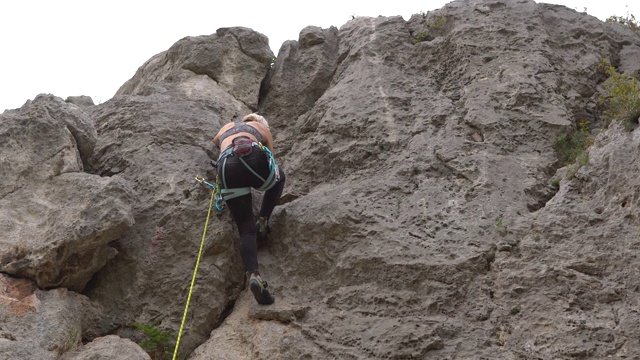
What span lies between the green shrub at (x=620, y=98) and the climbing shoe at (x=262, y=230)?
3.60 metres

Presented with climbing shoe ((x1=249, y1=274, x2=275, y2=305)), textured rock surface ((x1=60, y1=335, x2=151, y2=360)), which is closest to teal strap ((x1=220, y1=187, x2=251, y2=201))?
climbing shoe ((x1=249, y1=274, x2=275, y2=305))

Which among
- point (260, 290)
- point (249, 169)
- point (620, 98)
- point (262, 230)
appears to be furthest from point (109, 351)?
point (620, 98)

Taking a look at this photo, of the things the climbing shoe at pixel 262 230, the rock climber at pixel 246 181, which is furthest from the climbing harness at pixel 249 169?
the climbing shoe at pixel 262 230

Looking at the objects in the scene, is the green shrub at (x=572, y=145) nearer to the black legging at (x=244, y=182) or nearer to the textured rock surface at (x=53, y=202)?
the black legging at (x=244, y=182)

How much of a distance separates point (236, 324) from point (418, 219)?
6.49 feet

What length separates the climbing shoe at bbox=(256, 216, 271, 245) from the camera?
711 cm

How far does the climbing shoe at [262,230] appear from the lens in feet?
23.3

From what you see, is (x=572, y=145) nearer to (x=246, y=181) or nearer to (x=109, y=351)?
(x=246, y=181)

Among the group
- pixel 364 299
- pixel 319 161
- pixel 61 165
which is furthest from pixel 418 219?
pixel 61 165

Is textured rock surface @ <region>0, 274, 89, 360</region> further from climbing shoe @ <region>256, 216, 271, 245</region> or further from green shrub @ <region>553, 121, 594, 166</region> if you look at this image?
green shrub @ <region>553, 121, 594, 166</region>

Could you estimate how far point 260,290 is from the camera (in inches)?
248

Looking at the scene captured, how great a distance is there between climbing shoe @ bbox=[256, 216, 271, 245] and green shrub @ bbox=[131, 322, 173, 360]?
1.37 metres

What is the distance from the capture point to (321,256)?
6.69 meters

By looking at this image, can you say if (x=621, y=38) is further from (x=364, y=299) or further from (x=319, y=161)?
(x=364, y=299)
